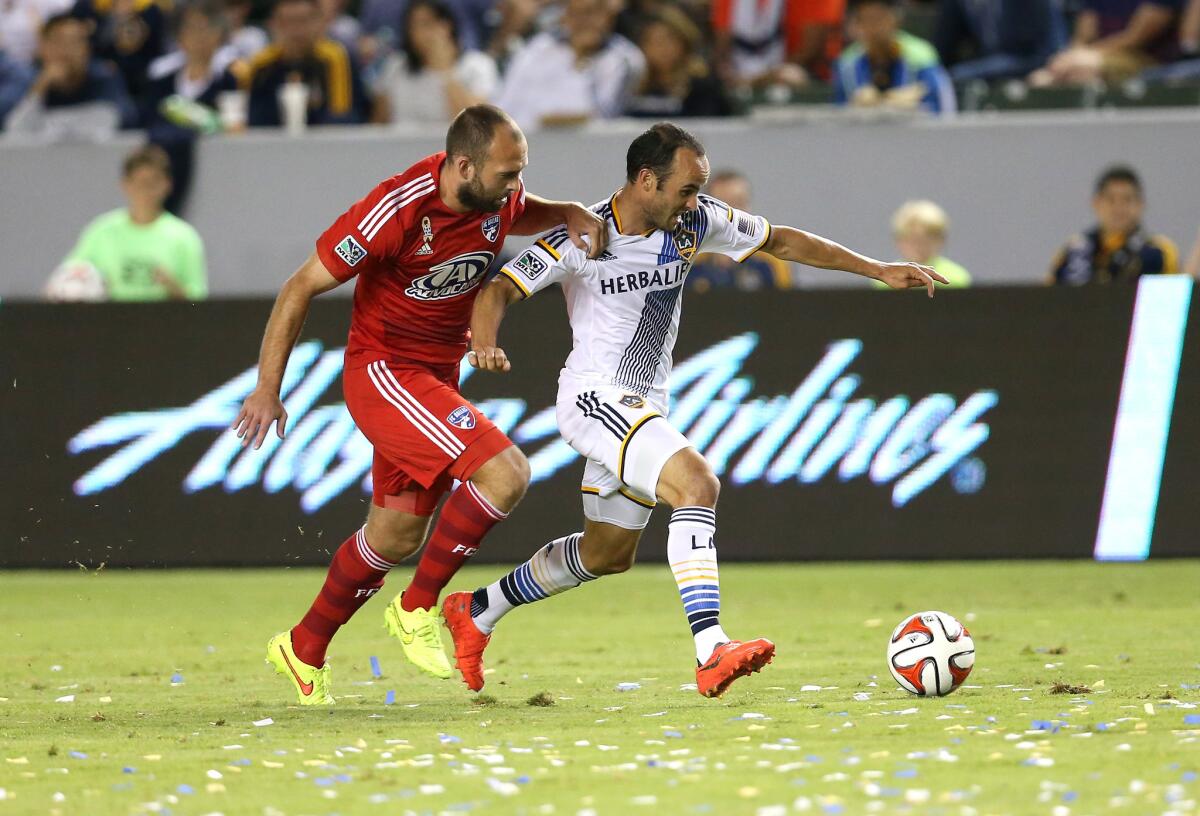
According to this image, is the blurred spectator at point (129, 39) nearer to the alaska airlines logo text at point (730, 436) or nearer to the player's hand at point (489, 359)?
the alaska airlines logo text at point (730, 436)

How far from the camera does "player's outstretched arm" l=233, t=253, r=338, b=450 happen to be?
6.62 meters

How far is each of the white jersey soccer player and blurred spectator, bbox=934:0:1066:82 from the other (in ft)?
25.1

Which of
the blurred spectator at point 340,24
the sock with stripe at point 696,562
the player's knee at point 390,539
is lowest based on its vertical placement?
the player's knee at point 390,539

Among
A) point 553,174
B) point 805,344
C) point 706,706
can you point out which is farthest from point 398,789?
point 553,174

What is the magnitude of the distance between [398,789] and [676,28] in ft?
31.5

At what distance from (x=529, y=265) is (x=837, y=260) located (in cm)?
132

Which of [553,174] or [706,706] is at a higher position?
[553,174]

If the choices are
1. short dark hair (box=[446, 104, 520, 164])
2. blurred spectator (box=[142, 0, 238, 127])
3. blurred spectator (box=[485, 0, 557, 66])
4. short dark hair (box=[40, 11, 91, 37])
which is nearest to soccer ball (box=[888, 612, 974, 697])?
short dark hair (box=[446, 104, 520, 164])

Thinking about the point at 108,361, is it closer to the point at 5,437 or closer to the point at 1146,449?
the point at 5,437

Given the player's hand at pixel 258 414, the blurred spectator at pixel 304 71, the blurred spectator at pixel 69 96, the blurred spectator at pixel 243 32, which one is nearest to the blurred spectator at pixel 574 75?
the blurred spectator at pixel 304 71

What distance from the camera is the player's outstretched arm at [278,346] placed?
6.62m

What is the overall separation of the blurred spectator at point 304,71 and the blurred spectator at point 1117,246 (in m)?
5.84

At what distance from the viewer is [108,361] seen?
11.3 meters

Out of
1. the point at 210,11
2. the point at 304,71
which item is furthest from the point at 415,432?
the point at 210,11
